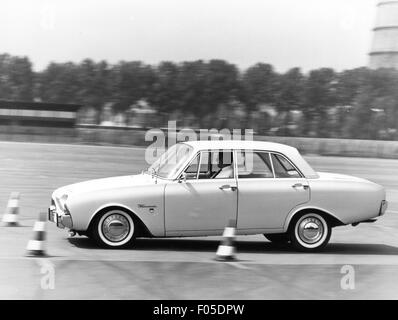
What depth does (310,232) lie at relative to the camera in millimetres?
8781

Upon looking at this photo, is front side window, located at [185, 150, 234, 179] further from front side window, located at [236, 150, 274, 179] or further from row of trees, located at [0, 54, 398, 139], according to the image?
row of trees, located at [0, 54, 398, 139]

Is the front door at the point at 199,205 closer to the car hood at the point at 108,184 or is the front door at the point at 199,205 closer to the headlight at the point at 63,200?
the car hood at the point at 108,184

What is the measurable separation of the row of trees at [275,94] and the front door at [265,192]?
5707cm

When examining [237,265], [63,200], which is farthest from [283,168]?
[63,200]

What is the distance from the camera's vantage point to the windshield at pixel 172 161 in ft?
28.3

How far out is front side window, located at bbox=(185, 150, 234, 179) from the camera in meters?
8.65

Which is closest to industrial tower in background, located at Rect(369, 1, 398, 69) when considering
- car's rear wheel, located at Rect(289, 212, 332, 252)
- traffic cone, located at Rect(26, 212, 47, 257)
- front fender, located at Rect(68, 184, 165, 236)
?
car's rear wheel, located at Rect(289, 212, 332, 252)

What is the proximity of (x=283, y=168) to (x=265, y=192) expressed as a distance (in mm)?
553

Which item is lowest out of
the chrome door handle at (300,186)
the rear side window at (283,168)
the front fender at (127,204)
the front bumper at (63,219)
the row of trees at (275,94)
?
the front bumper at (63,219)

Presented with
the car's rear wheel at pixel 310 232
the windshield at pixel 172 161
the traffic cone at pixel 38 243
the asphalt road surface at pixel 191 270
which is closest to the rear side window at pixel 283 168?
the car's rear wheel at pixel 310 232

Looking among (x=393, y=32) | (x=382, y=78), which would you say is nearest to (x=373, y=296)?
(x=382, y=78)

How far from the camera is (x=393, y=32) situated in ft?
283

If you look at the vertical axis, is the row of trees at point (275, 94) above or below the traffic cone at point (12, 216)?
above

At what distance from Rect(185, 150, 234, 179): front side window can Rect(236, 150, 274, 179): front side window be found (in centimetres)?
12
